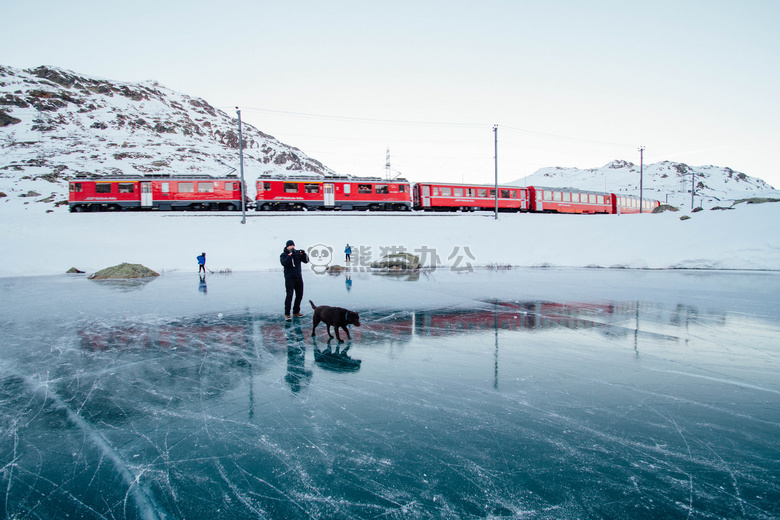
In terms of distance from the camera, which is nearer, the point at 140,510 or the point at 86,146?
the point at 140,510

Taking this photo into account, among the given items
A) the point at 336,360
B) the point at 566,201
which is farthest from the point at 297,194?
the point at 336,360

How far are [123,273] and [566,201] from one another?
33527 millimetres

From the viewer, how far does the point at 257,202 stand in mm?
27844

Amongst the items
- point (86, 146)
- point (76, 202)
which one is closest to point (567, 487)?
point (76, 202)

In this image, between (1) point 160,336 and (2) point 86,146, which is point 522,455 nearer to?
(1) point 160,336

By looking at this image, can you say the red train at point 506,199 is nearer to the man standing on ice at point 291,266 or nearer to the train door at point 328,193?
the train door at point 328,193

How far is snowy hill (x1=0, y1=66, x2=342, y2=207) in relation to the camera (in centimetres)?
5197

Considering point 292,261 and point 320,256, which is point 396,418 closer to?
point 292,261

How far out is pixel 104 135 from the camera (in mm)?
74375

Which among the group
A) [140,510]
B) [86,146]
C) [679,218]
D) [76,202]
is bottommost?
[140,510]

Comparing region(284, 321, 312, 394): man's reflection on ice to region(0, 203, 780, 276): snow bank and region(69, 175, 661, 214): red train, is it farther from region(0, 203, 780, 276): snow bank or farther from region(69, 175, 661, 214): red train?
region(69, 175, 661, 214): red train

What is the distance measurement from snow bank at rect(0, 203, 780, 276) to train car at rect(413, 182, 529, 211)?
549 cm

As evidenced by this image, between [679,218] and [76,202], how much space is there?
3861 cm

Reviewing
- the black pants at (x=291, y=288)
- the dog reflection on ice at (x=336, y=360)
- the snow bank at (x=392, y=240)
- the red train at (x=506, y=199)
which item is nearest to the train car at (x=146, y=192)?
the snow bank at (x=392, y=240)
